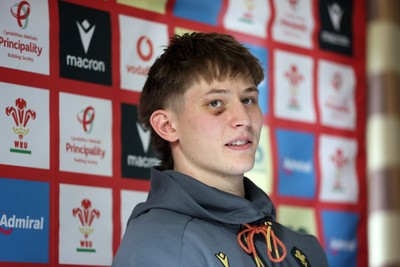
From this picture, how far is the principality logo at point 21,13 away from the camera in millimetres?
2328

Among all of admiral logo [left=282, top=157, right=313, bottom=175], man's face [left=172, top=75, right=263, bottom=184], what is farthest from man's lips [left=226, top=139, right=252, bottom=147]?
admiral logo [left=282, top=157, right=313, bottom=175]

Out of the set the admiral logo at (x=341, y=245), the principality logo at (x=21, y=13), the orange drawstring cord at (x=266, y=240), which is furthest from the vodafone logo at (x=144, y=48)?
the admiral logo at (x=341, y=245)

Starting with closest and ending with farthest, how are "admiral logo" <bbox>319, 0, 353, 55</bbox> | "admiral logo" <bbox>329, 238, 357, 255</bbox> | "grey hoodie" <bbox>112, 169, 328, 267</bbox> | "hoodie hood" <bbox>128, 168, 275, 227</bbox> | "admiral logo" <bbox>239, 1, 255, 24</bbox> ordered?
"grey hoodie" <bbox>112, 169, 328, 267</bbox>, "hoodie hood" <bbox>128, 168, 275, 227</bbox>, "admiral logo" <bbox>239, 1, 255, 24</bbox>, "admiral logo" <bbox>329, 238, 357, 255</bbox>, "admiral logo" <bbox>319, 0, 353, 55</bbox>

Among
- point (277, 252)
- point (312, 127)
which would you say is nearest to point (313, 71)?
point (312, 127)

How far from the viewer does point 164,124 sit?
2.20 m

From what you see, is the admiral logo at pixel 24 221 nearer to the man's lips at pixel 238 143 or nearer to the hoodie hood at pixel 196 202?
the hoodie hood at pixel 196 202

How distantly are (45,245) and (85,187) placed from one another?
21cm

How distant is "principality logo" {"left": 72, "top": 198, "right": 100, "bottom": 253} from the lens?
2400 mm

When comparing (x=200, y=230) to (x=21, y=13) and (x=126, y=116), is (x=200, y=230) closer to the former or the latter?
(x=126, y=116)

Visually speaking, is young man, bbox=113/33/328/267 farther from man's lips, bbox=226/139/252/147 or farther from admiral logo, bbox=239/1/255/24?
admiral logo, bbox=239/1/255/24

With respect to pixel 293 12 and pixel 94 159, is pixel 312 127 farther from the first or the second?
pixel 94 159

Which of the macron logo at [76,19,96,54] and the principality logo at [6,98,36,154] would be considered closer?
the principality logo at [6,98,36,154]

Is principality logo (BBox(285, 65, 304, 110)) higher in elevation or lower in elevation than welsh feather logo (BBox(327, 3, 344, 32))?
lower

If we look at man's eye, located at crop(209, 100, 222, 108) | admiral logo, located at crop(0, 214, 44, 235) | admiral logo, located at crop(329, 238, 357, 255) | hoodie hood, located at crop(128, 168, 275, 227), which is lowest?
admiral logo, located at crop(329, 238, 357, 255)
